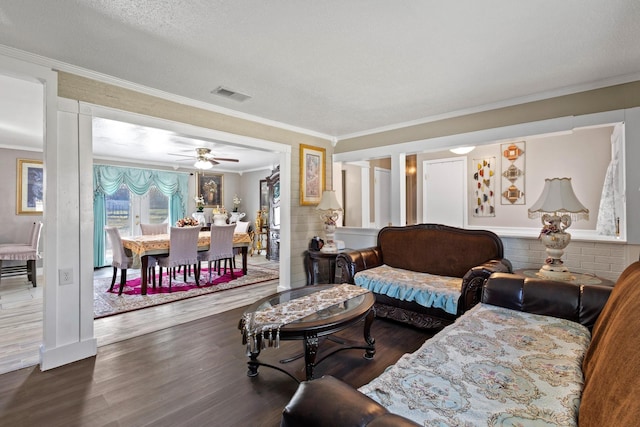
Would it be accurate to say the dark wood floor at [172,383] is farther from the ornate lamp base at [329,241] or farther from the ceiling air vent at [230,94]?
the ceiling air vent at [230,94]

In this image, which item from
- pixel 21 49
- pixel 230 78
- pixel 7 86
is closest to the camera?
pixel 21 49

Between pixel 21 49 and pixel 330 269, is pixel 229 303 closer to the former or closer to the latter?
pixel 330 269

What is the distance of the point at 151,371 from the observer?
92.3 inches

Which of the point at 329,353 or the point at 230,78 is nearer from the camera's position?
the point at 329,353

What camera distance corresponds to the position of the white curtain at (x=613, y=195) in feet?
9.37

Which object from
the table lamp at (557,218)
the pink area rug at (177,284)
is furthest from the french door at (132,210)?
the table lamp at (557,218)

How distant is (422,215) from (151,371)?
195 inches

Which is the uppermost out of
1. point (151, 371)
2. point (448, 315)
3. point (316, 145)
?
point (316, 145)

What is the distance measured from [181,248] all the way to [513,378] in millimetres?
4467

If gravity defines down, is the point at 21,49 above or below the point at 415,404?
above

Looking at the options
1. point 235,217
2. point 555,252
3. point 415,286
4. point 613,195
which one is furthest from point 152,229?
point 613,195

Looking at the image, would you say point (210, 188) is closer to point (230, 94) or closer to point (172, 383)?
point (230, 94)

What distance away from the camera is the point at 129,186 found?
682 centimetres

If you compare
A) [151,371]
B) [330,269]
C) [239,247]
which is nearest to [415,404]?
[151,371]
